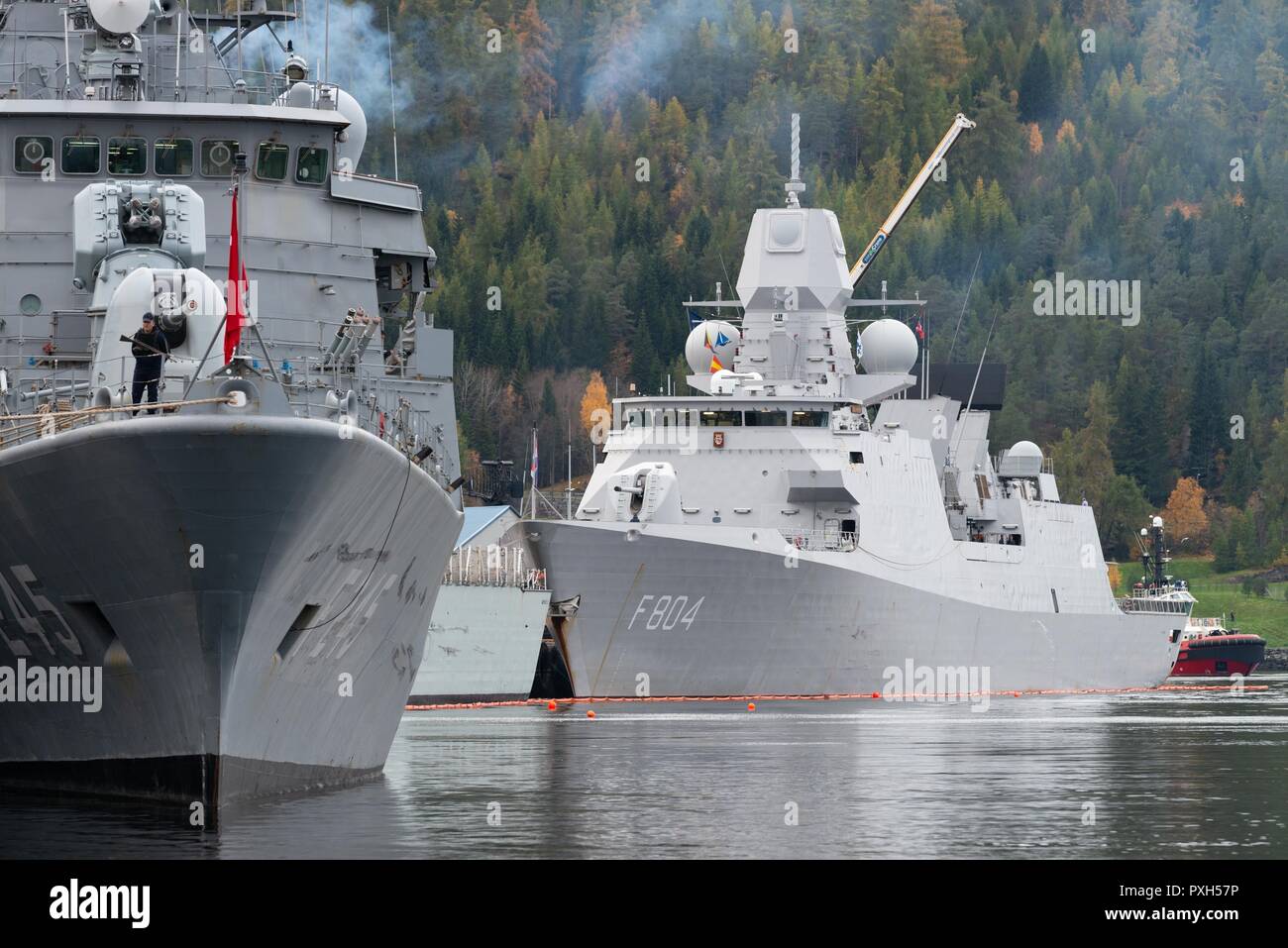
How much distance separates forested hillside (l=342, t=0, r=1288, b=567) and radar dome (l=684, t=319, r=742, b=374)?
42672 mm

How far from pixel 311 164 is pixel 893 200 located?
4355 inches

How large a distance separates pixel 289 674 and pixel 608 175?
111m

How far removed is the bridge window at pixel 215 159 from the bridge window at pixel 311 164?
3.06 ft

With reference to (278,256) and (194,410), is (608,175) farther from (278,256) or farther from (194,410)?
(194,410)

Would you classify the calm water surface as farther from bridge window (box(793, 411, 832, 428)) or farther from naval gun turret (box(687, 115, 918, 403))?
naval gun turret (box(687, 115, 918, 403))

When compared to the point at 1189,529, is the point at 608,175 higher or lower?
higher

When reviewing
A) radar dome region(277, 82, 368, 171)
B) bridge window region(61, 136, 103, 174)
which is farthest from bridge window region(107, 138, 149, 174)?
radar dome region(277, 82, 368, 171)

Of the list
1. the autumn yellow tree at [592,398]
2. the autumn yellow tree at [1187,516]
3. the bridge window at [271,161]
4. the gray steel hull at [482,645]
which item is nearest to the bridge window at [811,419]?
the gray steel hull at [482,645]

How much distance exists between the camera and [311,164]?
28953 millimetres

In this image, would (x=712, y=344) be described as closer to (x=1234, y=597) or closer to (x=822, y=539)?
(x=822, y=539)

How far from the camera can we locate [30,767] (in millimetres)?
23531
